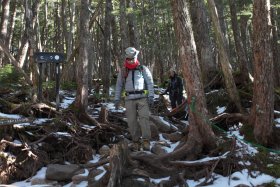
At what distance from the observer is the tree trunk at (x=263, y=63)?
23.6 ft

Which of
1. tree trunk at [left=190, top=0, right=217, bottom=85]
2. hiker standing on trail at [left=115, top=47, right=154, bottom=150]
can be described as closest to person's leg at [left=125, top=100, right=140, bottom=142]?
hiker standing on trail at [left=115, top=47, right=154, bottom=150]

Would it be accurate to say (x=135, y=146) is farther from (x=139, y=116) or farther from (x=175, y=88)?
(x=175, y=88)

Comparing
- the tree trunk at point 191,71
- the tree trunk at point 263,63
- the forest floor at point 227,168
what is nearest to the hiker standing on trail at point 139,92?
the forest floor at point 227,168

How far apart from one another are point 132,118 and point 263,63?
9.56ft

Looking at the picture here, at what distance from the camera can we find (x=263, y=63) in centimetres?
719

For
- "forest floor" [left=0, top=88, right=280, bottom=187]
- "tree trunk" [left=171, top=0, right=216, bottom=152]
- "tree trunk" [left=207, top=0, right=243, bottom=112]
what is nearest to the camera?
"forest floor" [left=0, top=88, right=280, bottom=187]

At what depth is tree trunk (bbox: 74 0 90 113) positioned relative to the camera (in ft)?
31.3

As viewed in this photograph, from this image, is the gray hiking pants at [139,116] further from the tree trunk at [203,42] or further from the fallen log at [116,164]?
the tree trunk at [203,42]

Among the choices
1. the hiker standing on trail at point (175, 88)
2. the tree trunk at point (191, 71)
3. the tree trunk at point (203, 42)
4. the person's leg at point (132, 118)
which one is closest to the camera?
the tree trunk at point (191, 71)

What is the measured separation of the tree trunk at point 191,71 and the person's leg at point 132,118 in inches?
46.5

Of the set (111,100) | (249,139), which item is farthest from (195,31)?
(249,139)

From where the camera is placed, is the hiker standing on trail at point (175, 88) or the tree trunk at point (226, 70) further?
the hiker standing on trail at point (175, 88)

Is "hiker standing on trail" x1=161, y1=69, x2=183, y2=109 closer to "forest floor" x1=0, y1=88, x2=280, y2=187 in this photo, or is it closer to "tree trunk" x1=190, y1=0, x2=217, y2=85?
"tree trunk" x1=190, y1=0, x2=217, y2=85

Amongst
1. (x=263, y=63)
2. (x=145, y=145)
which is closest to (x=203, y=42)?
(x=263, y=63)
